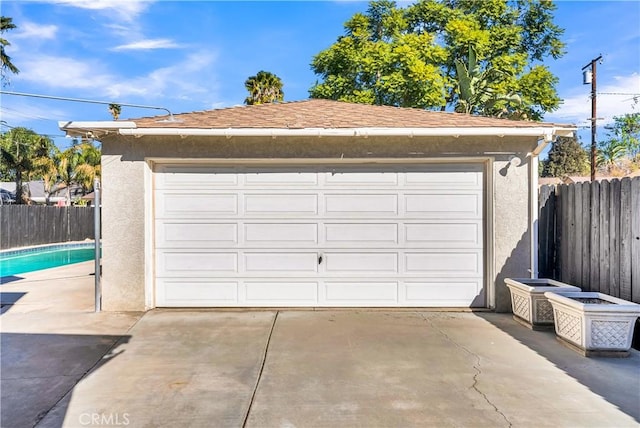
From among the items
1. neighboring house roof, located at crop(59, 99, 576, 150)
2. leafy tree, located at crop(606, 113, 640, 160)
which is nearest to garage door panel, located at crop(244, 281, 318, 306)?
neighboring house roof, located at crop(59, 99, 576, 150)

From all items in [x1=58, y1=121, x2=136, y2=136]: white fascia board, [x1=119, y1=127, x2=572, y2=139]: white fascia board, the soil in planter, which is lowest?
the soil in planter

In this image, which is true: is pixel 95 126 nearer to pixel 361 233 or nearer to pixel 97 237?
pixel 97 237

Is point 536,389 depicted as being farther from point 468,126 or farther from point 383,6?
point 383,6

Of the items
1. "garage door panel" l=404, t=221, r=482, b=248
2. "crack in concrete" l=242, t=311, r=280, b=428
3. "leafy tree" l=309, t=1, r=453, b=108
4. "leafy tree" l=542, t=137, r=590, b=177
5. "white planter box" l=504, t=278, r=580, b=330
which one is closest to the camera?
"crack in concrete" l=242, t=311, r=280, b=428

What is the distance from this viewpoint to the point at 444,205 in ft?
20.2

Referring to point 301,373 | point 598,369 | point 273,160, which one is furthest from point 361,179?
point 598,369

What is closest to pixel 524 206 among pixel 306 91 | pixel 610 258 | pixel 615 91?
pixel 610 258

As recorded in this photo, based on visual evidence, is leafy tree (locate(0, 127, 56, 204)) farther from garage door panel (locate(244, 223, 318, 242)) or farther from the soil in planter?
the soil in planter

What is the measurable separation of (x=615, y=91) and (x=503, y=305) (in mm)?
22461

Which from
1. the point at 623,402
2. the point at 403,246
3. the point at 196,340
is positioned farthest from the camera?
the point at 403,246

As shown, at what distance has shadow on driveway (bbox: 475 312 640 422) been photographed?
325 centimetres

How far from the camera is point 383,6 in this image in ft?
69.6

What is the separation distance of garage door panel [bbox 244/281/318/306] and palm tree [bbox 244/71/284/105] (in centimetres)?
1742

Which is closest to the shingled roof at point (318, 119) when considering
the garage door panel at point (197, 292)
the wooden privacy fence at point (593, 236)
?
the wooden privacy fence at point (593, 236)
